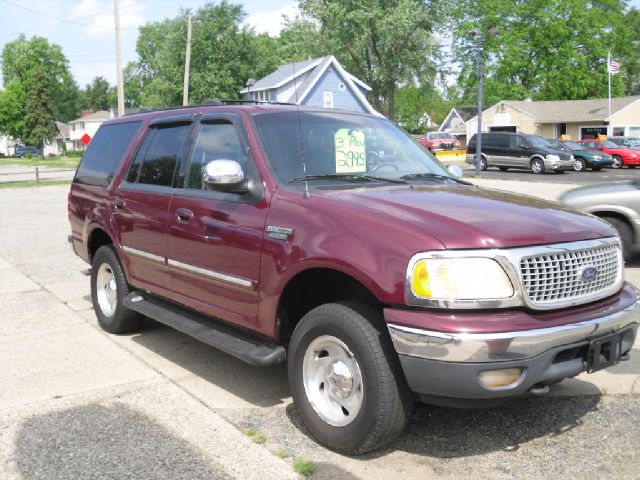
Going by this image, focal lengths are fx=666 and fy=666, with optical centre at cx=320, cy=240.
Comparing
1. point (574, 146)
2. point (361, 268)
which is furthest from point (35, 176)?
point (361, 268)

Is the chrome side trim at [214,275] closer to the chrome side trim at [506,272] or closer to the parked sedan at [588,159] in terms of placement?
the chrome side trim at [506,272]

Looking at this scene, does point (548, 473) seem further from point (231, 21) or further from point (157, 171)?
point (231, 21)

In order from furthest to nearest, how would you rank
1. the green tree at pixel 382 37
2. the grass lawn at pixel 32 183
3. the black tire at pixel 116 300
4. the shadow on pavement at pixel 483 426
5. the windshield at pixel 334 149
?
1. the green tree at pixel 382 37
2. the grass lawn at pixel 32 183
3. the black tire at pixel 116 300
4. the windshield at pixel 334 149
5. the shadow on pavement at pixel 483 426

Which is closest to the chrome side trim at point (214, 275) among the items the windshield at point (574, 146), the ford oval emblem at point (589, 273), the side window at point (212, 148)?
the side window at point (212, 148)

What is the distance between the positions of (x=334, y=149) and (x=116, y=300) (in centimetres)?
253

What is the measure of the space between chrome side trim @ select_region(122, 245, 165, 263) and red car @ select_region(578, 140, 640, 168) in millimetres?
35177

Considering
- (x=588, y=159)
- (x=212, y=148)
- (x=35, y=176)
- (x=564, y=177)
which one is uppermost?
(x=588, y=159)

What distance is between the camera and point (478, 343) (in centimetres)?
300

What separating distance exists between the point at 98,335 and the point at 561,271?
412cm

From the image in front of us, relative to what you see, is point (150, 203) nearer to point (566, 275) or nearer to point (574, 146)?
point (566, 275)

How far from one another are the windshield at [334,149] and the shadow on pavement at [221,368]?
1.49 meters

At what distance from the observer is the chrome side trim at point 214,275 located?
404 cm

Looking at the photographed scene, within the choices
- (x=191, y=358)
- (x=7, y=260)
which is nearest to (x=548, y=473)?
(x=191, y=358)

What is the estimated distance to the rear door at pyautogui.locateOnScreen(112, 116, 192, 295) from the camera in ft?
16.1
